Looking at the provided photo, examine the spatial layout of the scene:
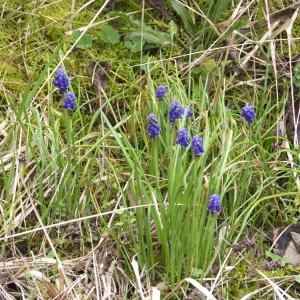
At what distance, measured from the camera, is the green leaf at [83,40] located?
400cm

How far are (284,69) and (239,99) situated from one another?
44cm

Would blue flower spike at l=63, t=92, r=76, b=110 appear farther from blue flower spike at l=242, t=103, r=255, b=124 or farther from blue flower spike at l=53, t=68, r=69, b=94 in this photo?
blue flower spike at l=242, t=103, r=255, b=124

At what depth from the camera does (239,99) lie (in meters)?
3.90

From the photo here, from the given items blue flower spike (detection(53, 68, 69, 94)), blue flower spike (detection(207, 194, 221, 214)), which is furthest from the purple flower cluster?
blue flower spike (detection(207, 194, 221, 214))

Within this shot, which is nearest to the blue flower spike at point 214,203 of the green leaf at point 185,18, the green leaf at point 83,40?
the green leaf at point 83,40

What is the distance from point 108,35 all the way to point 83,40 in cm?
18

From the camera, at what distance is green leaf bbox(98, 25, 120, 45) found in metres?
4.06

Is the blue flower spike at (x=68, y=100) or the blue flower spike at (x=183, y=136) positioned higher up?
the blue flower spike at (x=68, y=100)

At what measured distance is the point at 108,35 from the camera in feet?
13.3

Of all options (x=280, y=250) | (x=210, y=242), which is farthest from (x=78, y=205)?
(x=280, y=250)

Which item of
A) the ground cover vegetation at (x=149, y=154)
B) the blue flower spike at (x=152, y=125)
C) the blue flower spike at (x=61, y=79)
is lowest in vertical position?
the ground cover vegetation at (x=149, y=154)

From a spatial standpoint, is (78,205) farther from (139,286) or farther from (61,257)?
(139,286)

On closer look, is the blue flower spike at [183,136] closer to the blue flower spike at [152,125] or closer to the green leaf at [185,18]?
the blue flower spike at [152,125]

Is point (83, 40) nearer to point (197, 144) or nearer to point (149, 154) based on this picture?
point (149, 154)
